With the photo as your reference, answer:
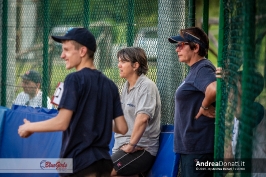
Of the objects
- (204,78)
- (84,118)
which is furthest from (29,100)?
(84,118)

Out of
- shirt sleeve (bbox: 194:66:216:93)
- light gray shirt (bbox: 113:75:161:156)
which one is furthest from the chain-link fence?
light gray shirt (bbox: 113:75:161:156)

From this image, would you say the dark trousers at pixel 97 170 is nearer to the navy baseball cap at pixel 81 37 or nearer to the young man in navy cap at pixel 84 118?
the young man in navy cap at pixel 84 118

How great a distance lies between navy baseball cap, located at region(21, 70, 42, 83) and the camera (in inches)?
339

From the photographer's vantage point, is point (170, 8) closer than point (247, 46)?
No

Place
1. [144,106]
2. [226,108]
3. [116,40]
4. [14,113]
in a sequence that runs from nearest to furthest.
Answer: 1. [226,108]
2. [144,106]
3. [116,40]
4. [14,113]

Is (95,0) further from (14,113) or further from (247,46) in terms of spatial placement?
(247,46)

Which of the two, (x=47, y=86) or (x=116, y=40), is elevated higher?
(x=116, y=40)

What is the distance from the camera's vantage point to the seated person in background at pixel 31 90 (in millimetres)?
8562

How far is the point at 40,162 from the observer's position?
779cm

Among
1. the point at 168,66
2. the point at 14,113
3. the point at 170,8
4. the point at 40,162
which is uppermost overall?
the point at 170,8

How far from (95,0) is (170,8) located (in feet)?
4.16

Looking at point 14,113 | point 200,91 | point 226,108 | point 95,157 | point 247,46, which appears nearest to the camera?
point 247,46

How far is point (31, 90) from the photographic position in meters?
→ 8.66

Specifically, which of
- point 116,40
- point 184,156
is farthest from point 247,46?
point 116,40
